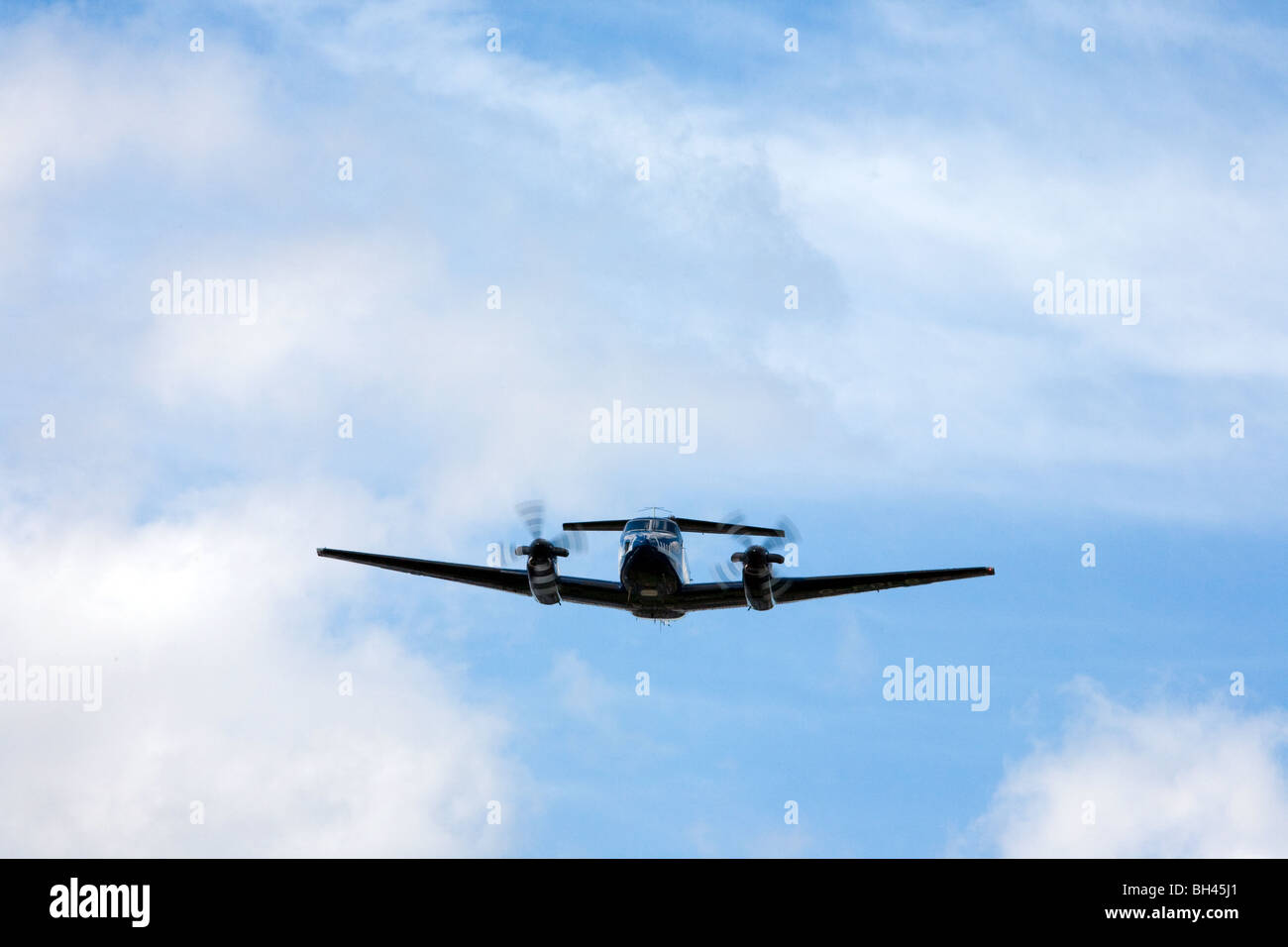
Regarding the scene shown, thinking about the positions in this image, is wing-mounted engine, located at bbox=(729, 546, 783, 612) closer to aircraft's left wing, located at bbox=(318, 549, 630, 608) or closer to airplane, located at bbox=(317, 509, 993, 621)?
airplane, located at bbox=(317, 509, 993, 621)

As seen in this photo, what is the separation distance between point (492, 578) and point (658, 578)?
8.65m

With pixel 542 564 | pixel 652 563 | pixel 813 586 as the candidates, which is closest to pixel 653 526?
pixel 652 563

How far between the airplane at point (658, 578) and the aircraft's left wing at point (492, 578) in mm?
39

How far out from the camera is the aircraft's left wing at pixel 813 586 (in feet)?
171

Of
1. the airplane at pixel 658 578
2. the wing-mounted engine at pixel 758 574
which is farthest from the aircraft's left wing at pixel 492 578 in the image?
the wing-mounted engine at pixel 758 574

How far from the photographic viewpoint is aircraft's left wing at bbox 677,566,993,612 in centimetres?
5219

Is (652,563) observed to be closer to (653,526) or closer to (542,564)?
(653,526)

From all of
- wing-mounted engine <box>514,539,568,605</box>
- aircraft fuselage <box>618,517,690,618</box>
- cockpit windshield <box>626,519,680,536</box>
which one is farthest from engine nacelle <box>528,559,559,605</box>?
cockpit windshield <box>626,519,680,536</box>

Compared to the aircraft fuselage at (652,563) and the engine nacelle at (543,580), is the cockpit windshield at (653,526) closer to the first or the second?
the aircraft fuselage at (652,563)

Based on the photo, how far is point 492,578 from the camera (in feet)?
181
